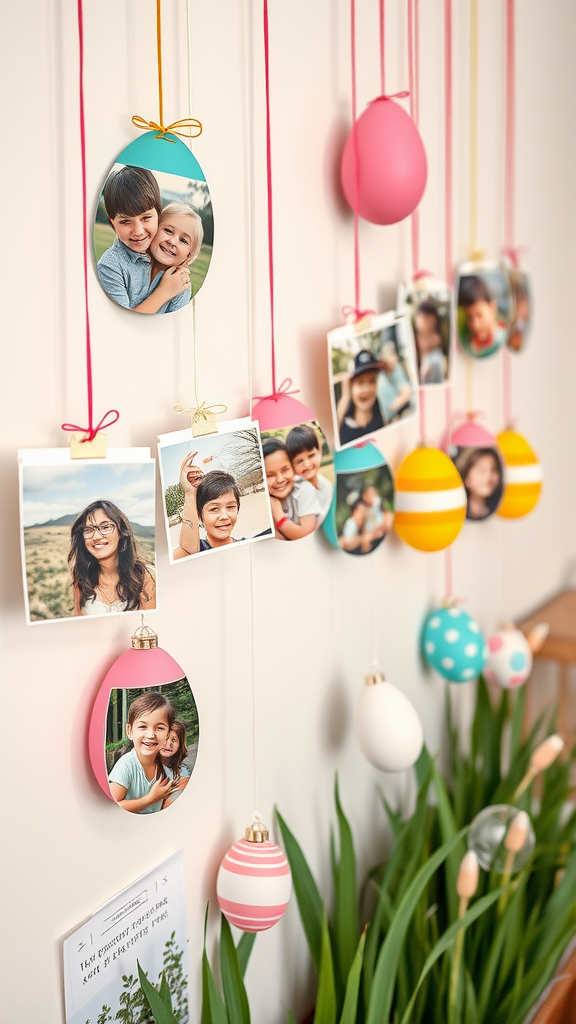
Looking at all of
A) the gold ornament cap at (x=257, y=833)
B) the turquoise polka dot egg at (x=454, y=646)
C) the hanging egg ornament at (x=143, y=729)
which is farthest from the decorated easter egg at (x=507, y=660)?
the hanging egg ornament at (x=143, y=729)

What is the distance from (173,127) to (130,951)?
62 cm

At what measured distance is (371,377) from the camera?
832 mm

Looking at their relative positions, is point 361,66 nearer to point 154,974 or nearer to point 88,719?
point 88,719

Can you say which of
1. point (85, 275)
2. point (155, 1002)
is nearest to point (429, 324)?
point (85, 275)

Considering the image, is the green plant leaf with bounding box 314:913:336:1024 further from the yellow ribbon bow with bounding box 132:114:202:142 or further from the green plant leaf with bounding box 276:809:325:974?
the yellow ribbon bow with bounding box 132:114:202:142

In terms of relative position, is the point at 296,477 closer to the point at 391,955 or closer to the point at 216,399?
the point at 216,399

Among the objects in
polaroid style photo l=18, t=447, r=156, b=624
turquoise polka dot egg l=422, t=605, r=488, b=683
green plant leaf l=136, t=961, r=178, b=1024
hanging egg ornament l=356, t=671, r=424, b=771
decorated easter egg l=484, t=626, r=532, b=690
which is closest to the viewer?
polaroid style photo l=18, t=447, r=156, b=624

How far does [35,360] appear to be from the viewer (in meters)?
0.56

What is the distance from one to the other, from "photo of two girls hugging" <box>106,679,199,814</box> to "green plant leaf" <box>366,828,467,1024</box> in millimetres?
291

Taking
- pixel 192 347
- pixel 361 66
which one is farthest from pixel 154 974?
pixel 361 66

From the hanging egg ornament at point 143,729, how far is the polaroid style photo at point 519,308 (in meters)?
0.76

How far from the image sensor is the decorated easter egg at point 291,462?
718 mm

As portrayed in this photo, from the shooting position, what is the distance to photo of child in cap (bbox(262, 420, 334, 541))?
72cm

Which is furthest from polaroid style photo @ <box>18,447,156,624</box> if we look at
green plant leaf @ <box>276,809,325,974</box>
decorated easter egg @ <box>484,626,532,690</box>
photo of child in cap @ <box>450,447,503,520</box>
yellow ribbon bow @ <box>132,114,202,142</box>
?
decorated easter egg @ <box>484,626,532,690</box>
